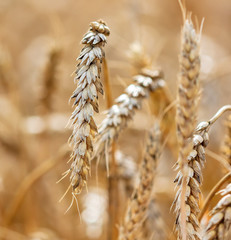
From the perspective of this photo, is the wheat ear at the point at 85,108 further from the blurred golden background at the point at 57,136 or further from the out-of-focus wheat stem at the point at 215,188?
the out-of-focus wheat stem at the point at 215,188

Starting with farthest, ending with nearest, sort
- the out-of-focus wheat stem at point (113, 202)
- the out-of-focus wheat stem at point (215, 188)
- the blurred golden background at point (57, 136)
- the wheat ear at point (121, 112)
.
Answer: the blurred golden background at point (57, 136) → the out-of-focus wheat stem at point (113, 202) → the wheat ear at point (121, 112) → the out-of-focus wheat stem at point (215, 188)

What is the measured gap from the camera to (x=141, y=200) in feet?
3.37

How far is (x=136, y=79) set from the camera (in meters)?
1.12

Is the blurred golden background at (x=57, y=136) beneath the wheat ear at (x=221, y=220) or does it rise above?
above

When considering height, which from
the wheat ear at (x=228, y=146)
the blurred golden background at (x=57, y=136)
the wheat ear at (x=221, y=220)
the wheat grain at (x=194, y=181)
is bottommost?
the wheat ear at (x=221, y=220)

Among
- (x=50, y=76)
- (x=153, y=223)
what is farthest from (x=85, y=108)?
(x=50, y=76)

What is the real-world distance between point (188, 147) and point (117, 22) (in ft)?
10.7

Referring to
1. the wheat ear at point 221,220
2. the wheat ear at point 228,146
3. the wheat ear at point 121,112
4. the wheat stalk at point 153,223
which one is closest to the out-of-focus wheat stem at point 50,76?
the wheat ear at point 121,112

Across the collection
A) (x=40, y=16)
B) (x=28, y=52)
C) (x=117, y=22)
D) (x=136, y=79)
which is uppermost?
(x=40, y=16)

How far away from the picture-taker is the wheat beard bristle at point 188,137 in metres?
0.74

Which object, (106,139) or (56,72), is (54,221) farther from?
(106,139)

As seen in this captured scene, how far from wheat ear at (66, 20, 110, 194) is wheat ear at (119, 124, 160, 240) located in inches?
10.5

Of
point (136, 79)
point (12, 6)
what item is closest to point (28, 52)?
point (12, 6)

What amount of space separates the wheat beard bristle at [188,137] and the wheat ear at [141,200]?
8.5 inches
